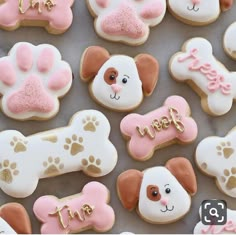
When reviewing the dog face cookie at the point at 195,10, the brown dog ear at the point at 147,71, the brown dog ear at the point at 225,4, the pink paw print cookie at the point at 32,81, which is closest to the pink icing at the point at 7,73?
the pink paw print cookie at the point at 32,81

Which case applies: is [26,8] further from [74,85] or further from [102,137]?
[102,137]

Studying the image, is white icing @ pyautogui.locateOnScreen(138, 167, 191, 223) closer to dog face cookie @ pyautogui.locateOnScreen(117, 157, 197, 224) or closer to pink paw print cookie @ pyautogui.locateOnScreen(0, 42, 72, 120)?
dog face cookie @ pyautogui.locateOnScreen(117, 157, 197, 224)

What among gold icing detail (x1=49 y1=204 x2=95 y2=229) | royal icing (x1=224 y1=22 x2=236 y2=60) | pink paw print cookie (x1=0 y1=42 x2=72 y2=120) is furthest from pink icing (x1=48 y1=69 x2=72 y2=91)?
royal icing (x1=224 y1=22 x2=236 y2=60)

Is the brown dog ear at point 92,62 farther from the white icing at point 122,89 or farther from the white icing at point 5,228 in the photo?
the white icing at point 5,228

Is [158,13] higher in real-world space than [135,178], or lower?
higher

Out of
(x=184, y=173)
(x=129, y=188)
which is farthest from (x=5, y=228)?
(x=184, y=173)

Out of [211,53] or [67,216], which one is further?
[211,53]

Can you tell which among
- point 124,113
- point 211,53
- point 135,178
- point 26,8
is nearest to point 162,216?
point 135,178

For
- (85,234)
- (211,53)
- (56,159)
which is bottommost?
(85,234)
